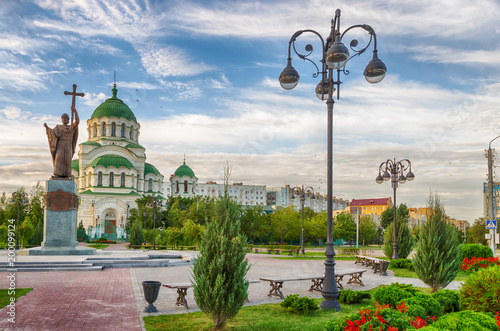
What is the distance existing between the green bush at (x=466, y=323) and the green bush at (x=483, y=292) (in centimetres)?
173

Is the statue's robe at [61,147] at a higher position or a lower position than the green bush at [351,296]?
higher

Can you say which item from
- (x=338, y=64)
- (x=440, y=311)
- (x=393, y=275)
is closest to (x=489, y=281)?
(x=440, y=311)

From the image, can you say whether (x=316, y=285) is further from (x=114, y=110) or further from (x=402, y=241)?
(x=114, y=110)

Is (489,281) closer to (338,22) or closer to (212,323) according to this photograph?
(212,323)

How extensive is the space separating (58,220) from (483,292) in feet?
63.5

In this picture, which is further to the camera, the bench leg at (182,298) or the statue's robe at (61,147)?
the statue's robe at (61,147)

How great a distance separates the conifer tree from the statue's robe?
16.6m

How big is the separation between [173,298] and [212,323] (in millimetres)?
3334

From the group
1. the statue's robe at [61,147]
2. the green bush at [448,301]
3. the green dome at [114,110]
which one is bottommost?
the green bush at [448,301]

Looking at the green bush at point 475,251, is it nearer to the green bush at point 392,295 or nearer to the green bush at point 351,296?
the green bush at point 351,296

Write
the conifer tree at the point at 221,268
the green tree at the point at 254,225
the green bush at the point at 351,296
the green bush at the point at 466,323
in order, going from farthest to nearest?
the green tree at the point at 254,225, the green bush at the point at 351,296, the conifer tree at the point at 221,268, the green bush at the point at 466,323

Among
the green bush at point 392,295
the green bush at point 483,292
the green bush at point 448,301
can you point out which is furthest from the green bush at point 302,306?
the green bush at point 483,292

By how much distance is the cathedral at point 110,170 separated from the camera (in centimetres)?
6075

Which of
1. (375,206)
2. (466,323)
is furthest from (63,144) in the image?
(375,206)
